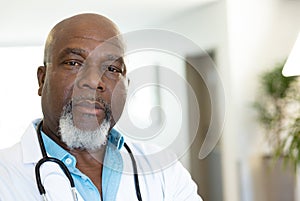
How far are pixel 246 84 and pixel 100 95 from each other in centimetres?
319

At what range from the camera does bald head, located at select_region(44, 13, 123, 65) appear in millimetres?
895

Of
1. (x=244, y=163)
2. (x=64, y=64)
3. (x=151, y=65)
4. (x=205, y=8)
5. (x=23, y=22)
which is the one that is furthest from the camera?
(x=23, y=22)

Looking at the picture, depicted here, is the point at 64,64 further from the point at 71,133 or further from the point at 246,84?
the point at 246,84

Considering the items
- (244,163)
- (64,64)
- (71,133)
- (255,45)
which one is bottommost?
(244,163)

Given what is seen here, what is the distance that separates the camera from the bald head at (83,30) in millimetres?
895

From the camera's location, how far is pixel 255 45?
13.1ft

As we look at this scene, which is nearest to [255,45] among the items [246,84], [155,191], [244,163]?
[246,84]

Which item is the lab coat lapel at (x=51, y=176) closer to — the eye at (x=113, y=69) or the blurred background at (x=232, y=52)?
the eye at (x=113, y=69)

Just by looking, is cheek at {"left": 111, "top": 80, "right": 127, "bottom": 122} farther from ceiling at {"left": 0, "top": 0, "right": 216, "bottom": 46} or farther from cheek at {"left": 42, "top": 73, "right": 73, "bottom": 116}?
ceiling at {"left": 0, "top": 0, "right": 216, "bottom": 46}

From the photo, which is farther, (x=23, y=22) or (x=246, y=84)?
(x=23, y=22)

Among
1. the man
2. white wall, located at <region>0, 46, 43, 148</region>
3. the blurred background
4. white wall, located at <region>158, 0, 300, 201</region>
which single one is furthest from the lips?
white wall, located at <region>0, 46, 43, 148</region>

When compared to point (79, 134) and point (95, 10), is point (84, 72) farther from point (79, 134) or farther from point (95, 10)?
point (95, 10)

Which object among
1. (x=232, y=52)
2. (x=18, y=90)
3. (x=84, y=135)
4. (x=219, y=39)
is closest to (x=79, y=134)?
(x=84, y=135)

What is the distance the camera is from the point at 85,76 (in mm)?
844
